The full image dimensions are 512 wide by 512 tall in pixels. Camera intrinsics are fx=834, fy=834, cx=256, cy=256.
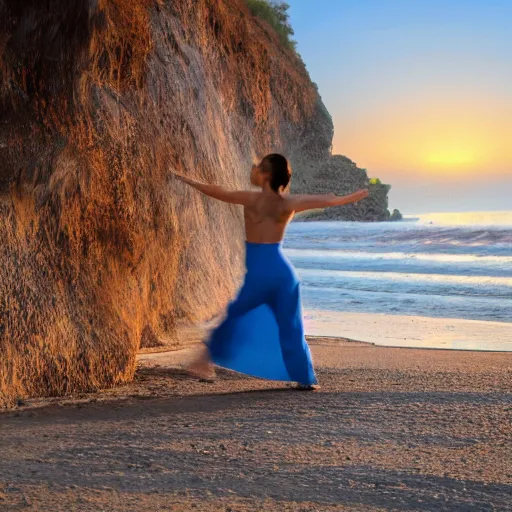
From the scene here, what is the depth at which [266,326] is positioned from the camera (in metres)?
6.12

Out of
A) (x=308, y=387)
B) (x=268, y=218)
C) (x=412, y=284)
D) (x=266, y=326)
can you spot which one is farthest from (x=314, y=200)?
(x=412, y=284)

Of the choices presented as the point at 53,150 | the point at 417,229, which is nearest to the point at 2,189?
the point at 53,150

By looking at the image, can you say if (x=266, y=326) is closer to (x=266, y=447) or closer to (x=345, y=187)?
(x=266, y=447)

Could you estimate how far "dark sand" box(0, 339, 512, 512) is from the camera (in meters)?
3.56

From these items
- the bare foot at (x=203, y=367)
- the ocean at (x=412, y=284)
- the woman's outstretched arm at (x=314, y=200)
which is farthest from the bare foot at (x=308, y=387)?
the ocean at (x=412, y=284)

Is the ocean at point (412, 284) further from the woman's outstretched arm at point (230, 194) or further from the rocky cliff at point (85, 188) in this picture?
the woman's outstretched arm at point (230, 194)

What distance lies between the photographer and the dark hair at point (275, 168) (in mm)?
5996

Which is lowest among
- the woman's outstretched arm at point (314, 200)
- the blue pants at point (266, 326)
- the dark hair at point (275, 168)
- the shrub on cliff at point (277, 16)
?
the blue pants at point (266, 326)

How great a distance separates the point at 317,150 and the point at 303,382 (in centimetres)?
1548

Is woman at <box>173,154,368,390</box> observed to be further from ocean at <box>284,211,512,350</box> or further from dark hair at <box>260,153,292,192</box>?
ocean at <box>284,211,512,350</box>

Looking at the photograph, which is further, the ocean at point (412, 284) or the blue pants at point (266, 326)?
the ocean at point (412, 284)

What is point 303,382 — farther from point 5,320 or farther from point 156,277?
point 5,320

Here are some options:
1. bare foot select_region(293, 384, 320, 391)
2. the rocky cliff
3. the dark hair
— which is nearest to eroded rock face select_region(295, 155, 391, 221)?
the rocky cliff

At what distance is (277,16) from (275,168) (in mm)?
15558
